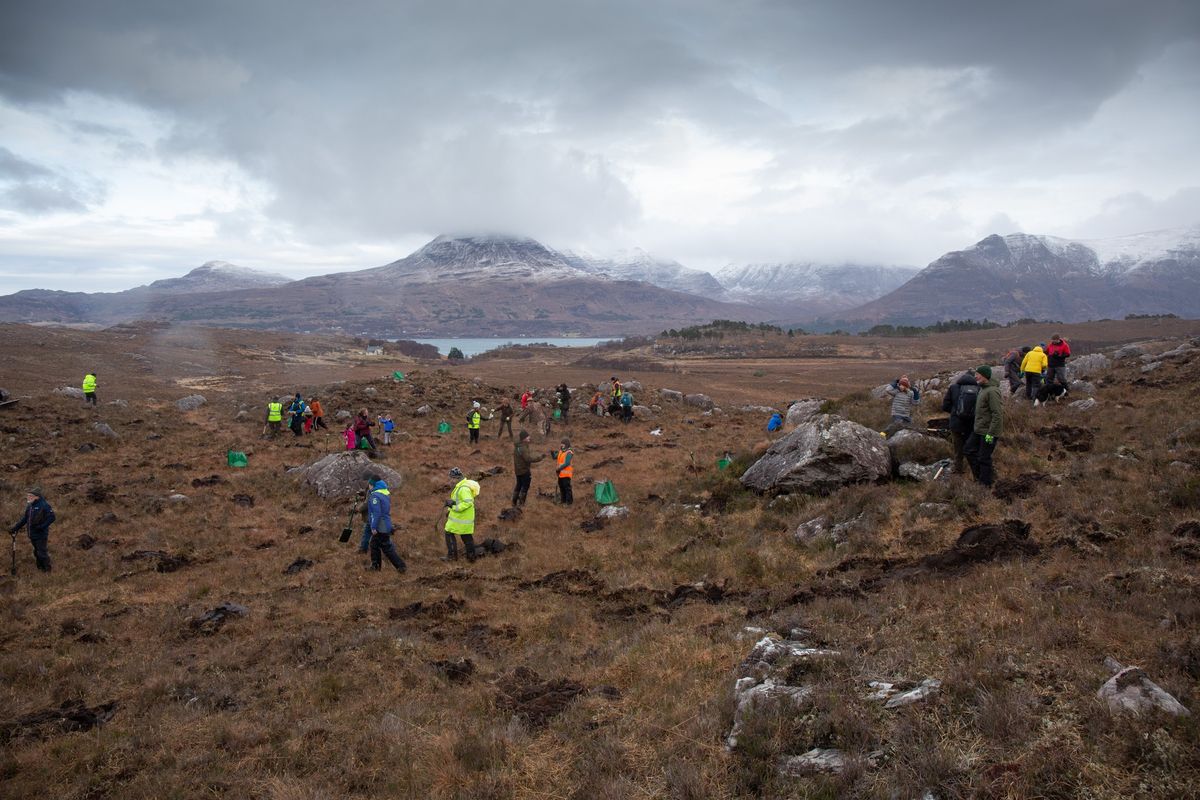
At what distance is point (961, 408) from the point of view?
12.1 m

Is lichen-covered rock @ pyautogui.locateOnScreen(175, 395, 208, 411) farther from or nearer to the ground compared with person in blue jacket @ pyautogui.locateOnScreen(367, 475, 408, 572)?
farther from the ground

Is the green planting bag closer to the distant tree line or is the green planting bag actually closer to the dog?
the dog

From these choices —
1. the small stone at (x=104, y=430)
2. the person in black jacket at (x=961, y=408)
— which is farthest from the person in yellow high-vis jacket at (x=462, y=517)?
the small stone at (x=104, y=430)

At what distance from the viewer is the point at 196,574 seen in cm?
1277

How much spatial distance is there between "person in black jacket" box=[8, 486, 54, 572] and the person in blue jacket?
6.47 metres

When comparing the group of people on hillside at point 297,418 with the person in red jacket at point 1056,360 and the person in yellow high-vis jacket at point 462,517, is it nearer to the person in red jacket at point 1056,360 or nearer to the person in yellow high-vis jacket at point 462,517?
the person in yellow high-vis jacket at point 462,517

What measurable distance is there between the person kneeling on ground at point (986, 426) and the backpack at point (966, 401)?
197mm

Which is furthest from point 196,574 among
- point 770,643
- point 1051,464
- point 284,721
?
point 1051,464

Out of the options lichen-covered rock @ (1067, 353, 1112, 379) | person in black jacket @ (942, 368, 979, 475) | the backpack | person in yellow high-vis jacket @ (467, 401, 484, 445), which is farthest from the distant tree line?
the backpack

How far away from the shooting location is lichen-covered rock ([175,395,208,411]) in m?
35.0

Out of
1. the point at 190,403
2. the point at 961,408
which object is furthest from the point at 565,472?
the point at 190,403

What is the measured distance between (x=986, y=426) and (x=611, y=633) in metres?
8.27

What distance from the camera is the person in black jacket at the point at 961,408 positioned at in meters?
12.0

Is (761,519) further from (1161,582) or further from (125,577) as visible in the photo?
(125,577)
